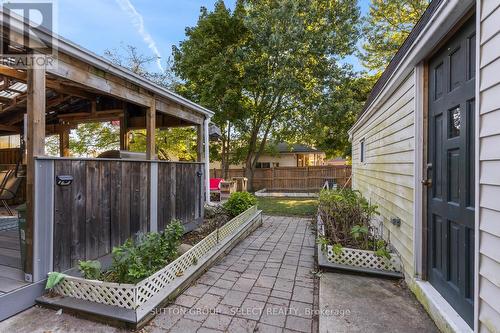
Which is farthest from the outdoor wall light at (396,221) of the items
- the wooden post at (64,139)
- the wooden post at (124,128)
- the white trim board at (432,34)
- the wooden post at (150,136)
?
the wooden post at (64,139)

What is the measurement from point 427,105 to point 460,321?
199 cm

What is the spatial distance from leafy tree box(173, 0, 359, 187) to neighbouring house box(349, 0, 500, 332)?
9.26m

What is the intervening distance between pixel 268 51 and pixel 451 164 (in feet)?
35.9

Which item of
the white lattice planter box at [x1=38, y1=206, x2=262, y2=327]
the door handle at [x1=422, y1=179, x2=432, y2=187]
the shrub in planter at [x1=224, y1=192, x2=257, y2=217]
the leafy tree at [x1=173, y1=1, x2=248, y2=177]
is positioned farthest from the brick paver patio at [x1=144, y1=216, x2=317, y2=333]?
the leafy tree at [x1=173, y1=1, x2=248, y2=177]

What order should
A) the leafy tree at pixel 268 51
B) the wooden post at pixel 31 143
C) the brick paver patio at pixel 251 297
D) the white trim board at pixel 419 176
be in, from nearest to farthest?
the brick paver patio at pixel 251 297, the wooden post at pixel 31 143, the white trim board at pixel 419 176, the leafy tree at pixel 268 51

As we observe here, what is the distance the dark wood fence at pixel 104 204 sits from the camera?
262cm

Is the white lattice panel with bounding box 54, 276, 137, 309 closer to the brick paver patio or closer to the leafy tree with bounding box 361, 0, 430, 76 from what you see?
the brick paver patio

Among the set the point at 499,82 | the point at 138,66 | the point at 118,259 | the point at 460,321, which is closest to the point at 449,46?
the point at 499,82

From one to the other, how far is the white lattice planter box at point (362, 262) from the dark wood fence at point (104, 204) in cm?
261

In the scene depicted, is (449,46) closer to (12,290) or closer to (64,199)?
(64,199)

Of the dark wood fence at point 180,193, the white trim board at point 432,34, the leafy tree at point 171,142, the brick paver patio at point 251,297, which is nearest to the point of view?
the white trim board at point 432,34

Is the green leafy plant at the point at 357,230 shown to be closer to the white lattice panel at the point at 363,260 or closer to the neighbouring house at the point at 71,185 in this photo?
the white lattice panel at the point at 363,260

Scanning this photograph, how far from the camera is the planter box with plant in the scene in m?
3.30

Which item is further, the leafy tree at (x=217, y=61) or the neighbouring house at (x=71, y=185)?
the leafy tree at (x=217, y=61)
